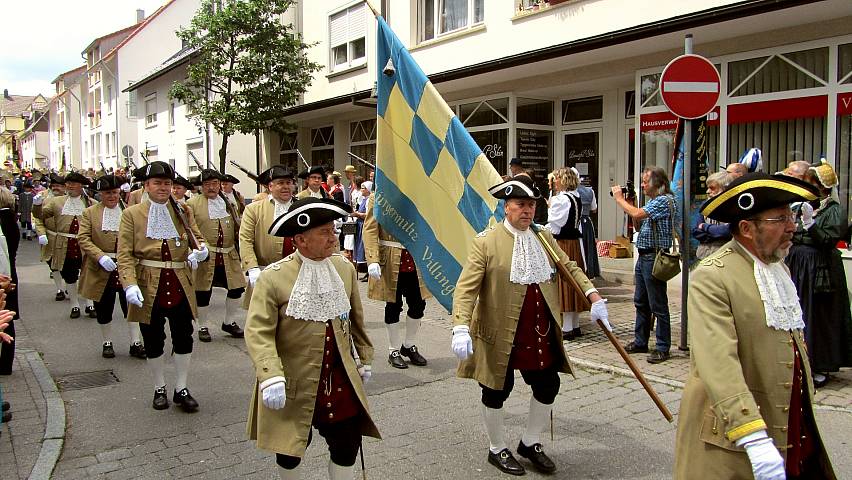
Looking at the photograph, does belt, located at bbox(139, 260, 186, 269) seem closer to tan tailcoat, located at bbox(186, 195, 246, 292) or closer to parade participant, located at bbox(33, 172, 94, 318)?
tan tailcoat, located at bbox(186, 195, 246, 292)

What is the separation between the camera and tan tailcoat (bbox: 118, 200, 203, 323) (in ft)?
19.3

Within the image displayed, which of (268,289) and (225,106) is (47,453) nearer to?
(268,289)

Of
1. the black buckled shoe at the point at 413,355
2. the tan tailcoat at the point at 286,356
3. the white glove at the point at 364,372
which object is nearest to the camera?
the tan tailcoat at the point at 286,356

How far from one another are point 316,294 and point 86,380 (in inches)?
177

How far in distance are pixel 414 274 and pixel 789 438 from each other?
466 centimetres

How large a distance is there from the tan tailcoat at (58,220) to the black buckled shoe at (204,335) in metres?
3.35

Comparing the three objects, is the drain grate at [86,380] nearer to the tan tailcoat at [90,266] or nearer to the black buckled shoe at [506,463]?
the tan tailcoat at [90,266]

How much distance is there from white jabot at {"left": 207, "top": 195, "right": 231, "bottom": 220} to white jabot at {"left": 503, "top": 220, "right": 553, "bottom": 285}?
525 centimetres

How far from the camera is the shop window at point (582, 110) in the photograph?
548 inches

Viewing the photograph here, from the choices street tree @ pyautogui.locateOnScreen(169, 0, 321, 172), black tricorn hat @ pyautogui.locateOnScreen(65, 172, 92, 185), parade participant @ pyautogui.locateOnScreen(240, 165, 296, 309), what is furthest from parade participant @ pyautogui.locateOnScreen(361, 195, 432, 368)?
street tree @ pyautogui.locateOnScreen(169, 0, 321, 172)

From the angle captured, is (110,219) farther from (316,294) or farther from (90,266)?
(316,294)

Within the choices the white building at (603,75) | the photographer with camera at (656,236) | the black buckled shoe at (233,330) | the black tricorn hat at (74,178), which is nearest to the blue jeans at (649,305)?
the photographer with camera at (656,236)

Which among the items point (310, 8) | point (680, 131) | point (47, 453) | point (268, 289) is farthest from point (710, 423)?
point (310, 8)

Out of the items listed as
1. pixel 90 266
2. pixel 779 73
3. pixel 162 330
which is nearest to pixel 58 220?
pixel 90 266
